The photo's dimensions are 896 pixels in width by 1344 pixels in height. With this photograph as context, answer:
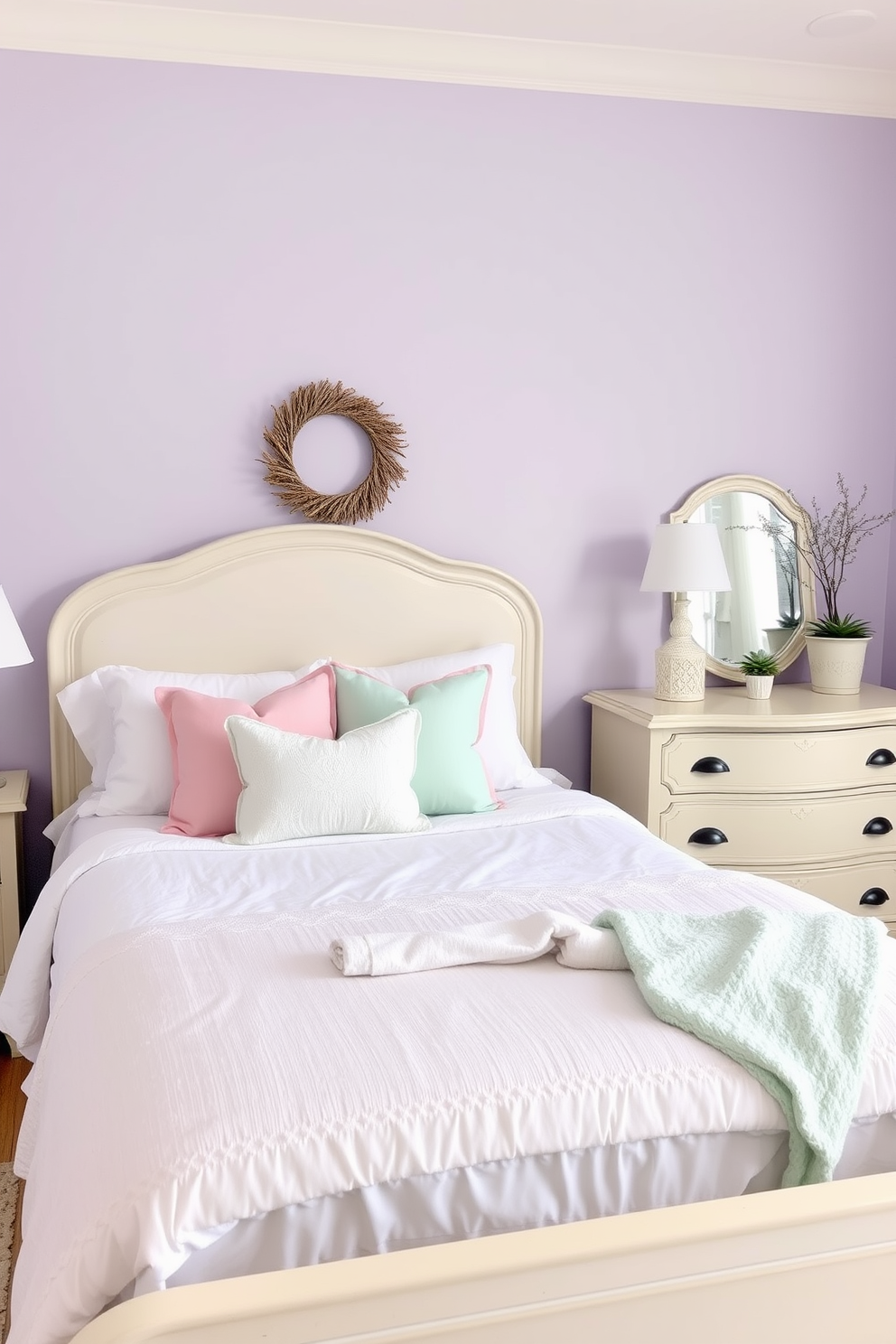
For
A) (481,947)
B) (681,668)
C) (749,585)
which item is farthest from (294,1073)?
(749,585)

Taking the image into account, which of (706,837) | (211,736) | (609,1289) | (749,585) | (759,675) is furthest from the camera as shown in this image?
(749,585)

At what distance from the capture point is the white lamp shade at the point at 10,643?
251cm

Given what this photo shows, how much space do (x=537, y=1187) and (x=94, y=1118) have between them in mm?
533

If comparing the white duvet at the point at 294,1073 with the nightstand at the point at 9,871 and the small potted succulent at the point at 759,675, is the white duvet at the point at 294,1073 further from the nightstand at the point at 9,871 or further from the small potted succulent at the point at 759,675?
the small potted succulent at the point at 759,675

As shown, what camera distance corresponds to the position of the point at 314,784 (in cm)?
237

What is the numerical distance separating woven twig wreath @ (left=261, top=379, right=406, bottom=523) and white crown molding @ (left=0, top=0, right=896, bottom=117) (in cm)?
84

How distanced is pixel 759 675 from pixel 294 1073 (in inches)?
85.2

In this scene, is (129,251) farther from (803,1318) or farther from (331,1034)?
(803,1318)

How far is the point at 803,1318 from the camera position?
1.24 m

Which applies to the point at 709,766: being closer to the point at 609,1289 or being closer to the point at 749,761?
Answer: the point at 749,761

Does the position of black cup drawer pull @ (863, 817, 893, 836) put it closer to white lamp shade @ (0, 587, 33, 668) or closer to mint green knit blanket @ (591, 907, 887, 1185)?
mint green knit blanket @ (591, 907, 887, 1185)

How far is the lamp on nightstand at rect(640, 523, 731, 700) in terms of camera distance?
3.08m

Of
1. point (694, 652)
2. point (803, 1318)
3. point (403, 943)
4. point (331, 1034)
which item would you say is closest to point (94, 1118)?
point (331, 1034)

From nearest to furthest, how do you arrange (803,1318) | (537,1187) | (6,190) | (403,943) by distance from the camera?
(803,1318)
(537,1187)
(403,943)
(6,190)
